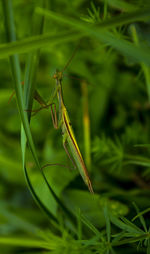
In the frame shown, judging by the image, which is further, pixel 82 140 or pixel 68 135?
pixel 82 140

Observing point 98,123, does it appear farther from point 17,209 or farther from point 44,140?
point 17,209

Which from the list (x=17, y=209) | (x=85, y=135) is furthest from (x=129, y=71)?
(x=17, y=209)

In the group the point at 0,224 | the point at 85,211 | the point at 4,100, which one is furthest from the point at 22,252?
the point at 4,100

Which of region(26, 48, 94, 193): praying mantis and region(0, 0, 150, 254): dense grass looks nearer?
region(26, 48, 94, 193): praying mantis

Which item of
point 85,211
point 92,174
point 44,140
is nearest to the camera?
point 85,211

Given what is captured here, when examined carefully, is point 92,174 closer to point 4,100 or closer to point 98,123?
point 98,123

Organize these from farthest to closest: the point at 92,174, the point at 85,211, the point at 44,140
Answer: the point at 44,140 < the point at 92,174 < the point at 85,211

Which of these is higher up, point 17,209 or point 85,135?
point 85,135

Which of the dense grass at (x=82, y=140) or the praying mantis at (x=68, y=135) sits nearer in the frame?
the praying mantis at (x=68, y=135)

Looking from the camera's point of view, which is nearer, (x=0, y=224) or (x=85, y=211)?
(x=85, y=211)

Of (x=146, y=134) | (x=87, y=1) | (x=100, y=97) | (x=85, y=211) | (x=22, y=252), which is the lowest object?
(x=22, y=252)
